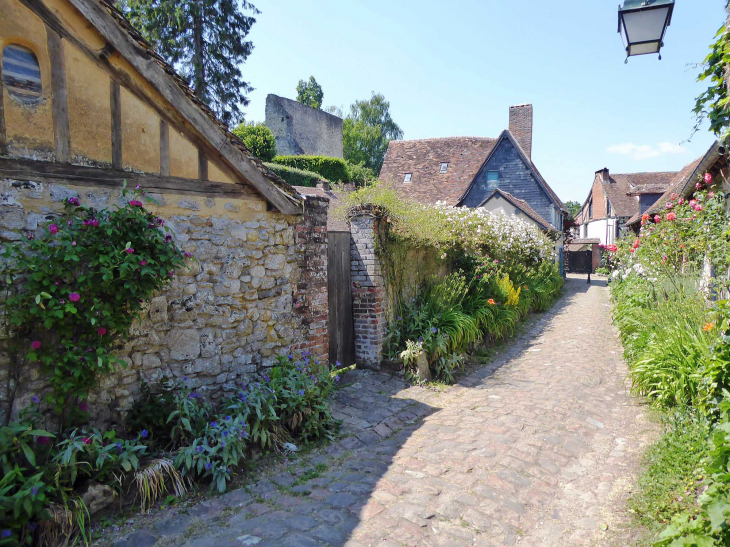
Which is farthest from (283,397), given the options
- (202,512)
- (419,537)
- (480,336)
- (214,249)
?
(480,336)

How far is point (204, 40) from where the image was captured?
17.9m

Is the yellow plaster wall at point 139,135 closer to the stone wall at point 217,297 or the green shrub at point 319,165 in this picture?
the stone wall at point 217,297

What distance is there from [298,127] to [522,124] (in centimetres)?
1356

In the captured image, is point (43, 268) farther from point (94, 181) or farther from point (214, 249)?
point (214, 249)

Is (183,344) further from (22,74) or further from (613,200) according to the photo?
(613,200)

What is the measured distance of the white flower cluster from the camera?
9.43 meters

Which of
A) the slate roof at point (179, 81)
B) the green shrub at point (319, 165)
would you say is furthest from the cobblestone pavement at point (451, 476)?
the green shrub at point (319, 165)

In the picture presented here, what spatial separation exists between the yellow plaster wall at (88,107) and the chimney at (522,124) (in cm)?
2367

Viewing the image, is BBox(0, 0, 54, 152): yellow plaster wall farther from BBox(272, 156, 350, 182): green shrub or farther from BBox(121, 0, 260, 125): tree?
BBox(272, 156, 350, 182): green shrub

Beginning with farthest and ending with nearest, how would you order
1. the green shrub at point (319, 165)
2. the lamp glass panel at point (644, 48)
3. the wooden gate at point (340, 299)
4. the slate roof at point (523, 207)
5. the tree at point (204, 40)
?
the green shrub at point (319, 165)
the slate roof at point (523, 207)
the tree at point (204, 40)
the wooden gate at point (340, 299)
the lamp glass panel at point (644, 48)

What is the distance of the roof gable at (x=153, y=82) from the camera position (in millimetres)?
3594

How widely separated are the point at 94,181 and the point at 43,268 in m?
0.92

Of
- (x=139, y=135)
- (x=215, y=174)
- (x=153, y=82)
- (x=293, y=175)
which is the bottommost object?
(x=215, y=174)

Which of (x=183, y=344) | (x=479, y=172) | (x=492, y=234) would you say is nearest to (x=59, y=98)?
(x=183, y=344)
